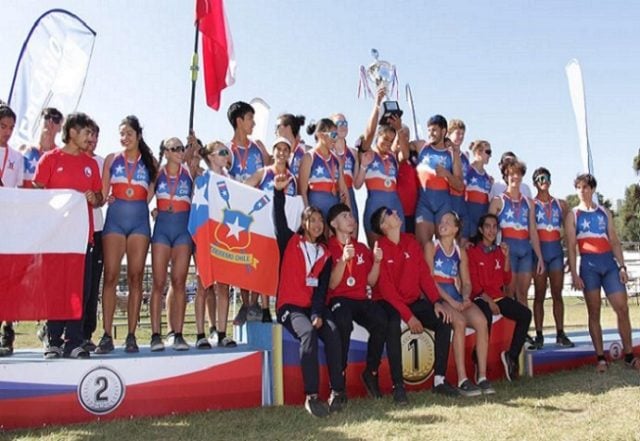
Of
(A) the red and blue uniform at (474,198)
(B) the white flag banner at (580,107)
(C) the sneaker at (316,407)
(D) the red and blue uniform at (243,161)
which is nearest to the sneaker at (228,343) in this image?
(C) the sneaker at (316,407)

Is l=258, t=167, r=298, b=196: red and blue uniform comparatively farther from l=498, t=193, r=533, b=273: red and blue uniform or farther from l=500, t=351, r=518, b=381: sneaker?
l=500, t=351, r=518, b=381: sneaker

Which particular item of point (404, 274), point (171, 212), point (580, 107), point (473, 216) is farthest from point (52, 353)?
point (580, 107)

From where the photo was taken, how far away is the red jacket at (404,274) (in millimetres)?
5824

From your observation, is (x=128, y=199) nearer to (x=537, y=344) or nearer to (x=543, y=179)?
(x=543, y=179)

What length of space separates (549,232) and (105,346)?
514 centimetres

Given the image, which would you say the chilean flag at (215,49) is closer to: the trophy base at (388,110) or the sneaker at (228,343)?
the trophy base at (388,110)

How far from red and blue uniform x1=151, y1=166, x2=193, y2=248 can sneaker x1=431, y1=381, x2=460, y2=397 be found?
2758 mm

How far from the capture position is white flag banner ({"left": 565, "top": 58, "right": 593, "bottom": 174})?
32.9 ft

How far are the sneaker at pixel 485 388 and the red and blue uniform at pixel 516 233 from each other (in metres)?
1.84

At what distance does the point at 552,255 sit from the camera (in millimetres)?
7273

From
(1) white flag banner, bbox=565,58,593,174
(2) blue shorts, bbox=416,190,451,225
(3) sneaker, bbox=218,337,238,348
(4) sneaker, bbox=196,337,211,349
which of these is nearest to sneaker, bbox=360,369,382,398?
(3) sneaker, bbox=218,337,238,348

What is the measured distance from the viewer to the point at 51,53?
801 cm

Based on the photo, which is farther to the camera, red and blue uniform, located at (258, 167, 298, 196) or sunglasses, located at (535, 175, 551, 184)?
sunglasses, located at (535, 175, 551, 184)

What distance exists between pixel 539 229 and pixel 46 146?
18.5 ft
